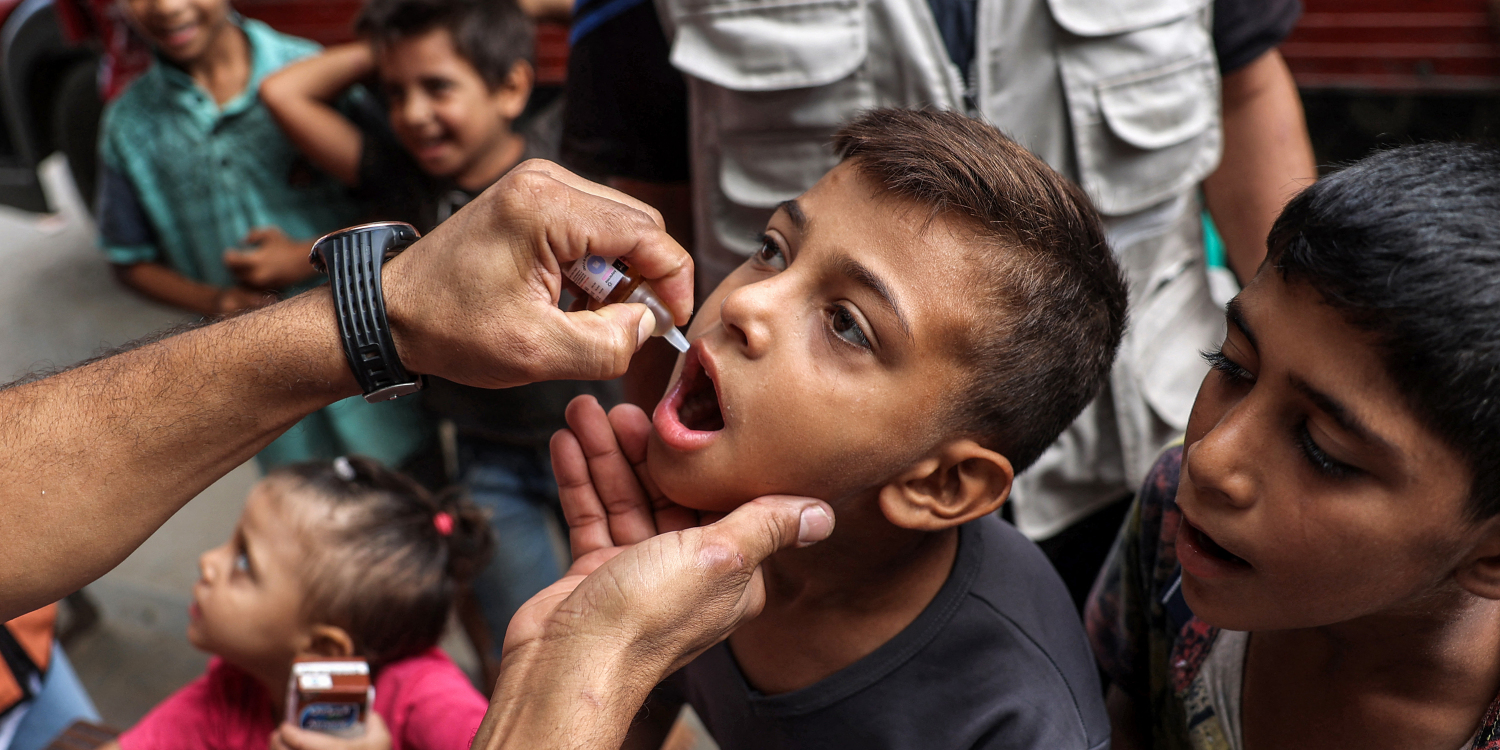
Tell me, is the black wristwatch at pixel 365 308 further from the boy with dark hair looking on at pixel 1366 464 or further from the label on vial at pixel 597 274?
the boy with dark hair looking on at pixel 1366 464

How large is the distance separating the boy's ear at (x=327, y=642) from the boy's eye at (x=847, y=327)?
4.31ft

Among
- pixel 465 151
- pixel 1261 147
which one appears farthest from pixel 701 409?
pixel 465 151

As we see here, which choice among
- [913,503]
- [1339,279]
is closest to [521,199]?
[913,503]

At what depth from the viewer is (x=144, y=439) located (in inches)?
55.9

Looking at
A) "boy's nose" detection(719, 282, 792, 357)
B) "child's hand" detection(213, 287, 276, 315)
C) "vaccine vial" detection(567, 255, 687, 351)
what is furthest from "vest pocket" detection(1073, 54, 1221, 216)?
"child's hand" detection(213, 287, 276, 315)

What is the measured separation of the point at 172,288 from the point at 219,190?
386 mm

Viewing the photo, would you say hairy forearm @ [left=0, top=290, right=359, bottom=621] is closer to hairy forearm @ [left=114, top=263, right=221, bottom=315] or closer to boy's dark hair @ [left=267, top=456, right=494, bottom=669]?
boy's dark hair @ [left=267, top=456, right=494, bottom=669]

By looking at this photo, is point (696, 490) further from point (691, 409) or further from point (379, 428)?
point (379, 428)

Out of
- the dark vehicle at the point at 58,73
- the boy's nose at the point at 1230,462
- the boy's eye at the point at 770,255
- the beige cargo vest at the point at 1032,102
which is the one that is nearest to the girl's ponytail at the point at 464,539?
the beige cargo vest at the point at 1032,102

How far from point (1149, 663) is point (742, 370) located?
0.84m

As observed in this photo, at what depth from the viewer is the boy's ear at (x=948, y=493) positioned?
147 cm

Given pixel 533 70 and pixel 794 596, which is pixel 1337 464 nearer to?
pixel 794 596

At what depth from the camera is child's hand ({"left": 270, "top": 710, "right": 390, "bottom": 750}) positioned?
1.74m

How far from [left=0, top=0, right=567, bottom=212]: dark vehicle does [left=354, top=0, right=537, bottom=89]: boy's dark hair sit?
2.80 metres
